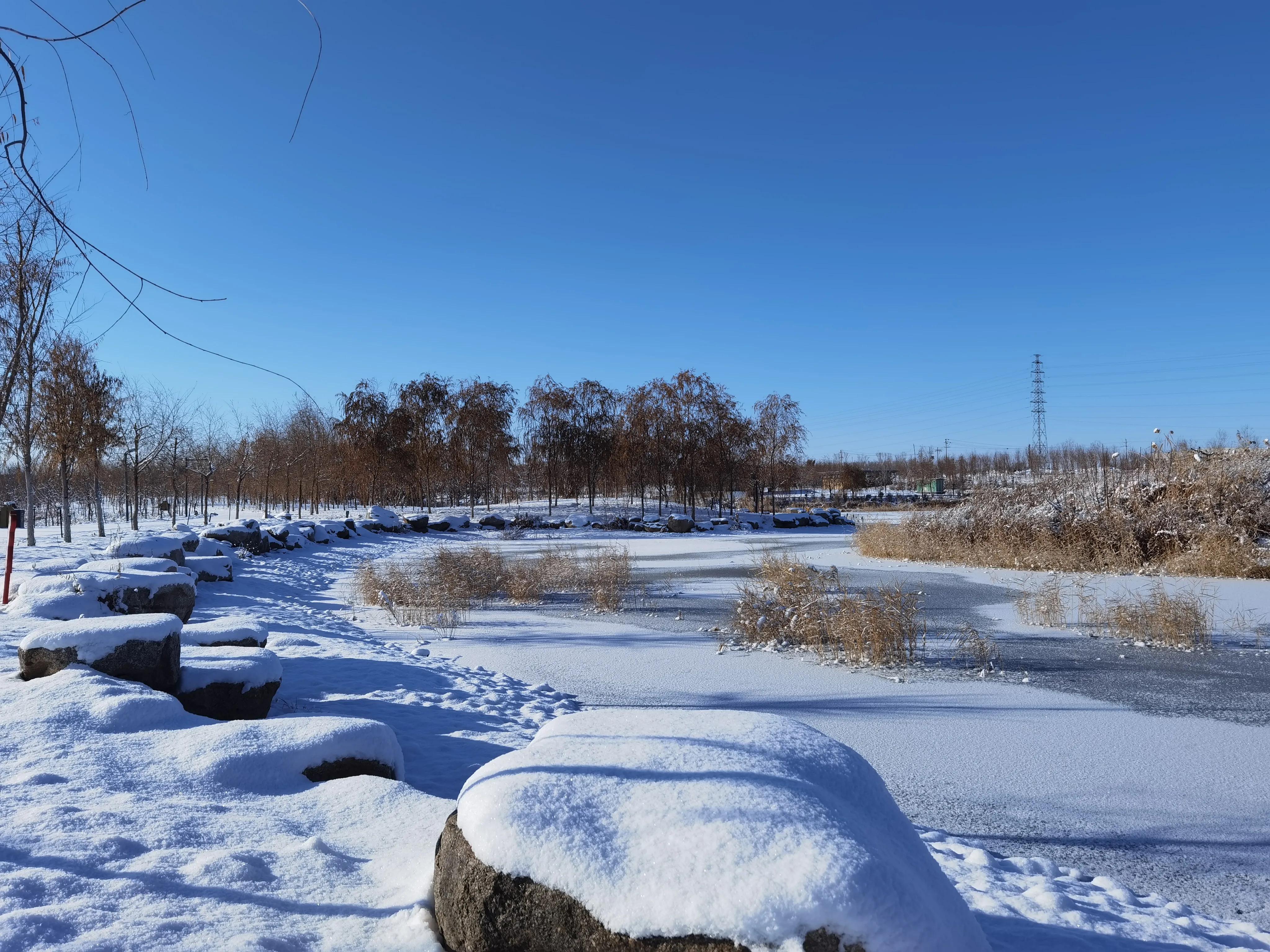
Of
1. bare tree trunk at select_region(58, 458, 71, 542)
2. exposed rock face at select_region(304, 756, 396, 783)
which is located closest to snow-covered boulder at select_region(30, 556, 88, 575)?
bare tree trunk at select_region(58, 458, 71, 542)

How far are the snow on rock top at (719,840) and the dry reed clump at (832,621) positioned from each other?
578cm

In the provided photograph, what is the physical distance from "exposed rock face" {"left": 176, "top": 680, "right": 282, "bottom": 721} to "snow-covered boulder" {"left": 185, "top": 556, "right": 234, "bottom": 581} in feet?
27.6

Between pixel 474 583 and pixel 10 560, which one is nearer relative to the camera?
pixel 10 560

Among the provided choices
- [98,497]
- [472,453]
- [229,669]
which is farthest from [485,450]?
[229,669]

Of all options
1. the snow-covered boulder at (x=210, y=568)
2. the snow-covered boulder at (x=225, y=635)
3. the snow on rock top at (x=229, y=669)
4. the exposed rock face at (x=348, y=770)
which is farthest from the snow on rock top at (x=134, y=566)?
the exposed rock face at (x=348, y=770)

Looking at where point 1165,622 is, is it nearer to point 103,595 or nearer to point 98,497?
point 103,595

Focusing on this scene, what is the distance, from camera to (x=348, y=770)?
4070 mm

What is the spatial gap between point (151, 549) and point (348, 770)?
32.8 ft

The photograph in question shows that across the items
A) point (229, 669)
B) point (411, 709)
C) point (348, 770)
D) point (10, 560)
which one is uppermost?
point (10, 560)

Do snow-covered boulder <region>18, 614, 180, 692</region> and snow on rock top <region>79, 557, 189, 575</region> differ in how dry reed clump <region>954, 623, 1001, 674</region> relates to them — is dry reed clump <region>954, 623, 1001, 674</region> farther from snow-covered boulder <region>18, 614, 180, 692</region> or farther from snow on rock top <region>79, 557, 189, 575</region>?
snow on rock top <region>79, 557, 189, 575</region>

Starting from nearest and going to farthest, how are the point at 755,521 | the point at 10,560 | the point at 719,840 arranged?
the point at 719,840 < the point at 10,560 < the point at 755,521

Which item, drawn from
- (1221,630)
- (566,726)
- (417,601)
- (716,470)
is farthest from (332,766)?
(716,470)

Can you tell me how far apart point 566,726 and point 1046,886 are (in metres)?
2.31

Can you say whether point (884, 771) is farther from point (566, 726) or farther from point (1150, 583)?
point (1150, 583)
